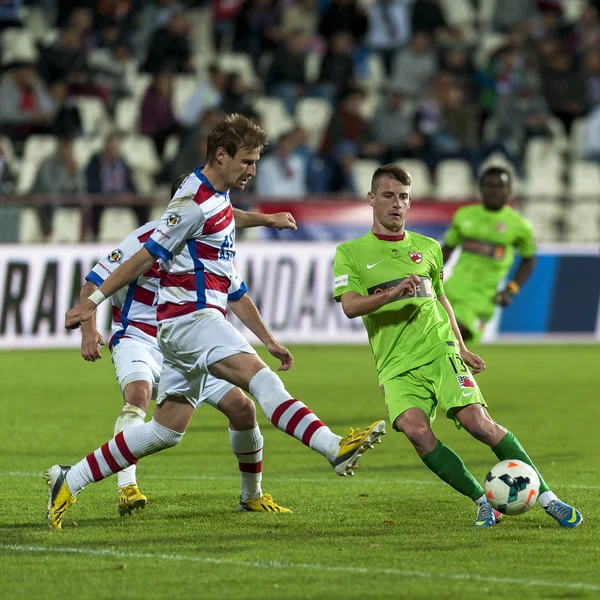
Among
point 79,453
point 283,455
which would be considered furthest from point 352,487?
point 79,453

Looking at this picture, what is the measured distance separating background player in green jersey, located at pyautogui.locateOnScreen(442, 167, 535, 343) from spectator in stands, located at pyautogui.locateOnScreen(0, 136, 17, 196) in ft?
27.5

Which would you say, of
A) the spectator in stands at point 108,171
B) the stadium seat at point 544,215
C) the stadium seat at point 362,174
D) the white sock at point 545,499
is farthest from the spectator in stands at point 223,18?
the white sock at point 545,499

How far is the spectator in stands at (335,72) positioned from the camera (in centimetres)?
2381

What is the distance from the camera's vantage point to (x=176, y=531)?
24.0 feet

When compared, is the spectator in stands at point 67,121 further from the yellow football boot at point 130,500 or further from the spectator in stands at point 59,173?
the yellow football boot at point 130,500

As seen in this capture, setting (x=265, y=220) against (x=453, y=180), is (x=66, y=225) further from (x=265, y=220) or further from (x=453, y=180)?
(x=265, y=220)

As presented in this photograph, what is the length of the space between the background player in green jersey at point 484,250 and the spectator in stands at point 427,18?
12.3 metres

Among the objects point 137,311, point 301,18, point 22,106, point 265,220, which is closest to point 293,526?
point 265,220

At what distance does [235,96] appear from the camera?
22062 mm

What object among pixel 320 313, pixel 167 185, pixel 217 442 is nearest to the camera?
pixel 217 442

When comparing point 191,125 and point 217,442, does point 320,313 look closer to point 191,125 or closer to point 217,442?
point 191,125

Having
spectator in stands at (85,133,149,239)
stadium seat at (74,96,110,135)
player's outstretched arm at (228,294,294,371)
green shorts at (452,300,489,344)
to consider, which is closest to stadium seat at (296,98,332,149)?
stadium seat at (74,96,110,135)

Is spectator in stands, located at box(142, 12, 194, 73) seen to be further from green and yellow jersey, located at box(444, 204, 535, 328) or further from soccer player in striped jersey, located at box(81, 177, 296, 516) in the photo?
soccer player in striped jersey, located at box(81, 177, 296, 516)

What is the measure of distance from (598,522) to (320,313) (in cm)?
1247
